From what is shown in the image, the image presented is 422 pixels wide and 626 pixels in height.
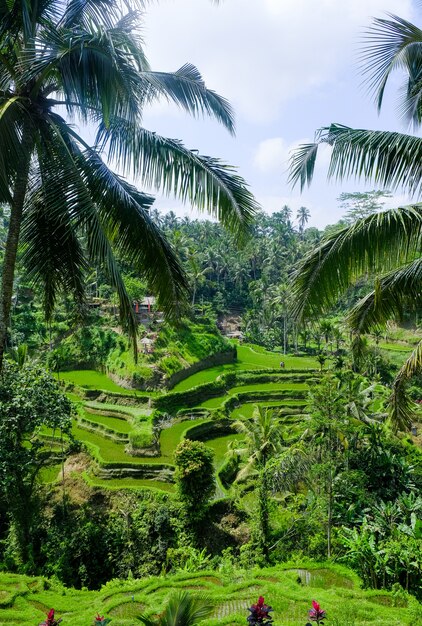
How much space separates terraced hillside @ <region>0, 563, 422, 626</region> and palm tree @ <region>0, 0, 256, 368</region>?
410cm

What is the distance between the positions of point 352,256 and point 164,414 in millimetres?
19821

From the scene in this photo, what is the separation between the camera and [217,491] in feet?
54.4

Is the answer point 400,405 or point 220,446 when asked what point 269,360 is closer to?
point 220,446

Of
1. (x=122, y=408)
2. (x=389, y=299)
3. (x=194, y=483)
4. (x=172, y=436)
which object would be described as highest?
(x=389, y=299)

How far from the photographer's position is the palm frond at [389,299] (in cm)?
447

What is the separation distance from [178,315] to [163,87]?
7.70ft

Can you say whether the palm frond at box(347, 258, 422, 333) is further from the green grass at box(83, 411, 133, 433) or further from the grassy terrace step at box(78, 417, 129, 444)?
the green grass at box(83, 411, 133, 433)

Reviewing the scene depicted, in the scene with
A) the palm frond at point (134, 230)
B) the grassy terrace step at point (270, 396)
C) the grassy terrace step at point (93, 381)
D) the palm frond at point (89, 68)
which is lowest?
the grassy terrace step at point (270, 396)

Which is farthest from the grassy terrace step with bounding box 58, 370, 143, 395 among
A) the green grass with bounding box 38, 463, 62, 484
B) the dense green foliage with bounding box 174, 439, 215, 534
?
the dense green foliage with bounding box 174, 439, 215, 534

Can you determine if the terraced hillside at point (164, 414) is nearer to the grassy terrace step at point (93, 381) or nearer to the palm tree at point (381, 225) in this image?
the grassy terrace step at point (93, 381)

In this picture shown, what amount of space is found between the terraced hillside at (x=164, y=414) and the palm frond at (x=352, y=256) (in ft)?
30.2

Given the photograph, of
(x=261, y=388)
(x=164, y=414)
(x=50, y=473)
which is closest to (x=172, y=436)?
(x=164, y=414)

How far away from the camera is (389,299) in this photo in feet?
15.5

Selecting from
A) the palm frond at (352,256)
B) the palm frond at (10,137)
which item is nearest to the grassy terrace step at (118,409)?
the palm frond at (352,256)
